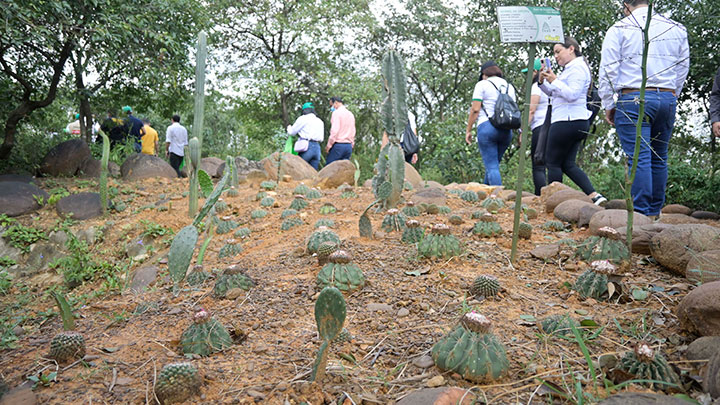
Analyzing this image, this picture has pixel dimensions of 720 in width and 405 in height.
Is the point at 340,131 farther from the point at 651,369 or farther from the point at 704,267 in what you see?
the point at 651,369

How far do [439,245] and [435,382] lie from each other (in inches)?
51.3

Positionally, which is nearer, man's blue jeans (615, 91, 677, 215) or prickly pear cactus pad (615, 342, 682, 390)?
prickly pear cactus pad (615, 342, 682, 390)

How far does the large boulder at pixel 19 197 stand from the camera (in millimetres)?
5810

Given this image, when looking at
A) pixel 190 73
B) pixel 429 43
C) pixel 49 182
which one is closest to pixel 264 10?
pixel 429 43

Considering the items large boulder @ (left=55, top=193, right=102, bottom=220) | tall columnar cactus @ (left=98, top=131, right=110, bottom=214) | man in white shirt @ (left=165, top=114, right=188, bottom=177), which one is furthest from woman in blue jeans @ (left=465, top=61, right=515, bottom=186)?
man in white shirt @ (left=165, top=114, right=188, bottom=177)

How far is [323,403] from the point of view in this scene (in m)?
1.51

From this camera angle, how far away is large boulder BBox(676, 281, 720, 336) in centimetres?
162

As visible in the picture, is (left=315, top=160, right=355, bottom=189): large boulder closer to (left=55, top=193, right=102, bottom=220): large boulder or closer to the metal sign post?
(left=55, top=193, right=102, bottom=220): large boulder

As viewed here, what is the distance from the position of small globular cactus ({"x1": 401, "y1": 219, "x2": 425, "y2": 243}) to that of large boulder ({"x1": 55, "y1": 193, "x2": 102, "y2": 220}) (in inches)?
178

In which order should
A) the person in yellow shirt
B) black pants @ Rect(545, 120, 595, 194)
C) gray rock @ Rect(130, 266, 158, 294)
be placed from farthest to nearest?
the person in yellow shirt, black pants @ Rect(545, 120, 595, 194), gray rock @ Rect(130, 266, 158, 294)

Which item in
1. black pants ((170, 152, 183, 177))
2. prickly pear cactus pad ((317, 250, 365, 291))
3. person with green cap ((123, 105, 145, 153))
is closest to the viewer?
prickly pear cactus pad ((317, 250, 365, 291))

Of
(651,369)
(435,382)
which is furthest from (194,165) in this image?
(651,369)

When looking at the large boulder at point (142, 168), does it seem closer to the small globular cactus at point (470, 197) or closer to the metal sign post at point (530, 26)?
the small globular cactus at point (470, 197)

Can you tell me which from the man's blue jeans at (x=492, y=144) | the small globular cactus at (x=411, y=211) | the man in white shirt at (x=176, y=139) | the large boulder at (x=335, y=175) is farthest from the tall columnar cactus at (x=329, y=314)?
the man in white shirt at (x=176, y=139)
